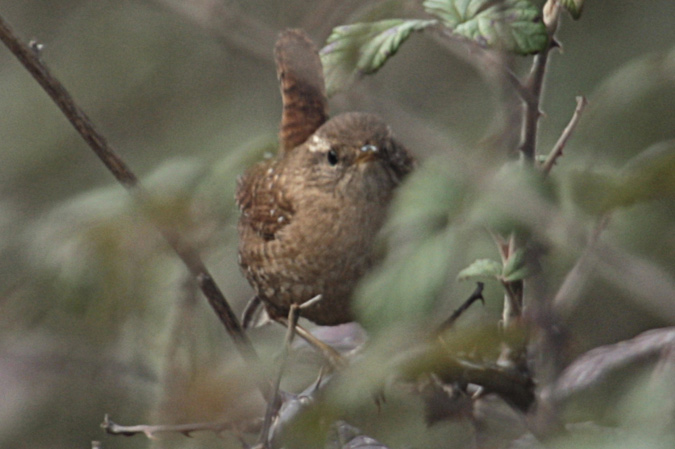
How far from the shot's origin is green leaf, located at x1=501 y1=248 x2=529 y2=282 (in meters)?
1.52

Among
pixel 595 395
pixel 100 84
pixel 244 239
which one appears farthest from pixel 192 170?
pixel 100 84

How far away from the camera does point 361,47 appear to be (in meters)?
1.62

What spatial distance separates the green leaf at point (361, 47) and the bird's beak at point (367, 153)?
1.63 ft

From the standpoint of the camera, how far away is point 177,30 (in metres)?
5.05

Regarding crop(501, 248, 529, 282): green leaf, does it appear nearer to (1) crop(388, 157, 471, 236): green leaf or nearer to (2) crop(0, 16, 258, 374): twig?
(1) crop(388, 157, 471, 236): green leaf

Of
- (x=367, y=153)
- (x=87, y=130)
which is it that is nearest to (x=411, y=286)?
(x=87, y=130)

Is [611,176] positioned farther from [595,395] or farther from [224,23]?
[224,23]

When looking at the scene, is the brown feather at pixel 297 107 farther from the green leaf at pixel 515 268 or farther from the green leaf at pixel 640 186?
the green leaf at pixel 640 186

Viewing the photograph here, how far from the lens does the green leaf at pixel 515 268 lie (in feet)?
4.99

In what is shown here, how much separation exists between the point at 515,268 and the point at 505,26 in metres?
0.36

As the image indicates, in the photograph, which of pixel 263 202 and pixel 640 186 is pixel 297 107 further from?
pixel 640 186

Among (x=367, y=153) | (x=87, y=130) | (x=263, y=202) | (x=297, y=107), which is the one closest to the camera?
(x=87, y=130)

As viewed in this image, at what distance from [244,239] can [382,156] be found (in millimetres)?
452

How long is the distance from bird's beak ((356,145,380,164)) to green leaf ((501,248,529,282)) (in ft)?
2.52
